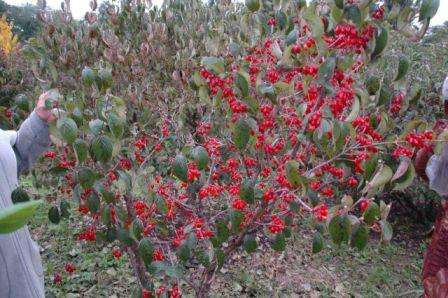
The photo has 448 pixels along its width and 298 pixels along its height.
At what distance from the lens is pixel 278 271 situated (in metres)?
3.33

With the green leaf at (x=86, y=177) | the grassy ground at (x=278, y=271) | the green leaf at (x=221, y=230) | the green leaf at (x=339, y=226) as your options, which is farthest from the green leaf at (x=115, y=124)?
the grassy ground at (x=278, y=271)

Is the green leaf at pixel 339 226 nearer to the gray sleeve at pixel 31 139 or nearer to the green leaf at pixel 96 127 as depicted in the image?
the green leaf at pixel 96 127

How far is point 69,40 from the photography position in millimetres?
3010

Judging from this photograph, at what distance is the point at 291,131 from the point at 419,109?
7.75 ft

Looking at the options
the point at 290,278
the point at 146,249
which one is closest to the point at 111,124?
the point at 146,249

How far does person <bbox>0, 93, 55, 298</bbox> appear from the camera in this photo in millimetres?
1410

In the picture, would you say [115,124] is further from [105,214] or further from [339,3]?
[339,3]

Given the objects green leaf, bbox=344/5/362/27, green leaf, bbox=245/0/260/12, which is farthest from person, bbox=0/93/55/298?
green leaf, bbox=344/5/362/27

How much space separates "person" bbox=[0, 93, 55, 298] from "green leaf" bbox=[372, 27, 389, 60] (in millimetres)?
1048

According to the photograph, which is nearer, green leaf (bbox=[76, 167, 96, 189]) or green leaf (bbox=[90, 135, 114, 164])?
green leaf (bbox=[90, 135, 114, 164])

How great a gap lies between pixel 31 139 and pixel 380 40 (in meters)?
1.21

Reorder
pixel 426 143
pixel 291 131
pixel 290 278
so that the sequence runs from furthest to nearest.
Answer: pixel 290 278 < pixel 291 131 < pixel 426 143

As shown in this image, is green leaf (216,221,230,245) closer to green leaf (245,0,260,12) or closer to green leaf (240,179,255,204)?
green leaf (240,179,255,204)

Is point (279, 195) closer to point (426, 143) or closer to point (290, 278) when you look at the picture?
point (426, 143)
